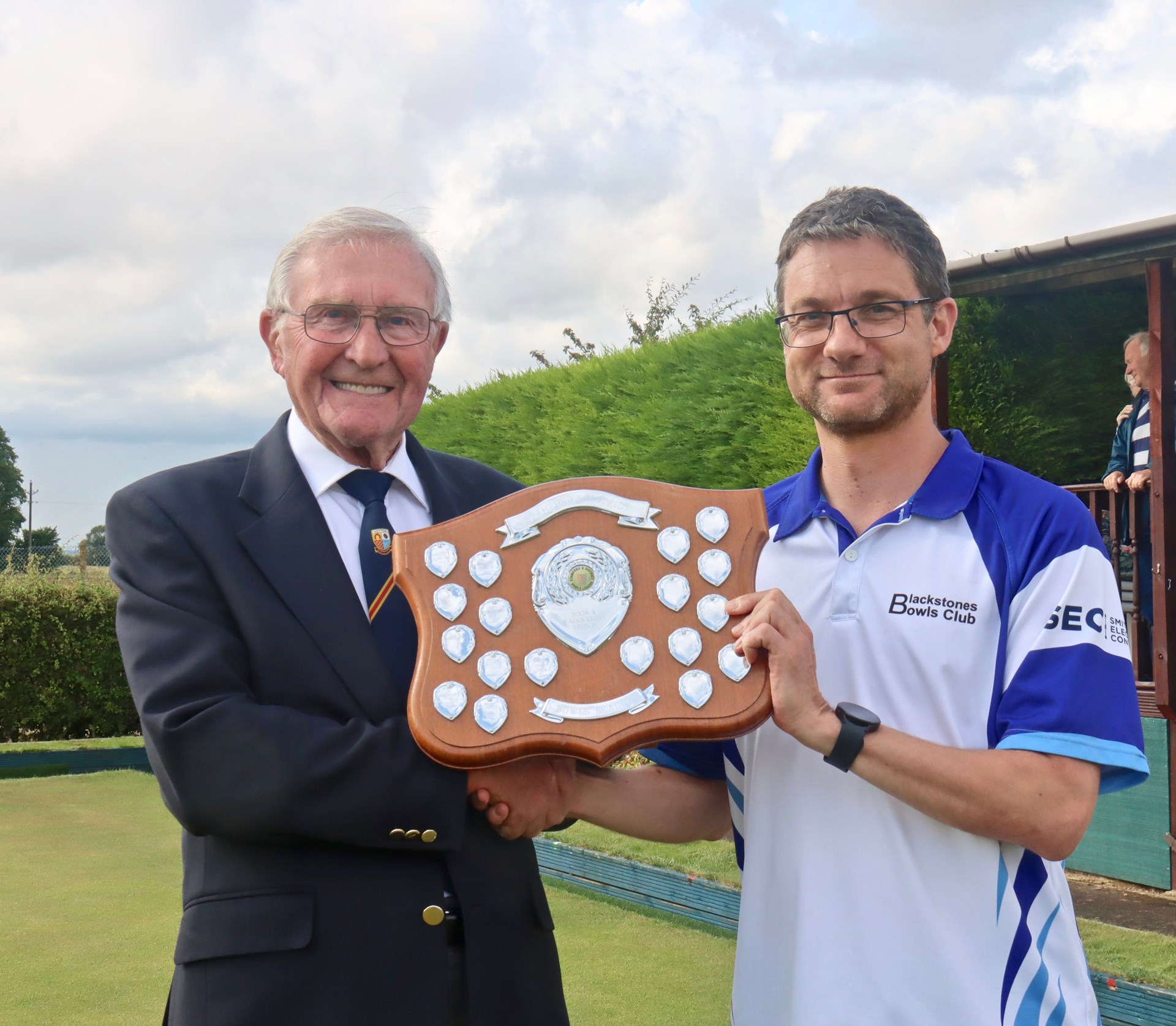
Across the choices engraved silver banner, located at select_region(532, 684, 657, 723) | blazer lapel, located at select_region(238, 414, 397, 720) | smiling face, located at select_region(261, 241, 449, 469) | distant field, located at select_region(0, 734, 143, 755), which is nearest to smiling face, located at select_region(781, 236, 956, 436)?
engraved silver banner, located at select_region(532, 684, 657, 723)

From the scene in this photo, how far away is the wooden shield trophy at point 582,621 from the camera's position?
1.78m

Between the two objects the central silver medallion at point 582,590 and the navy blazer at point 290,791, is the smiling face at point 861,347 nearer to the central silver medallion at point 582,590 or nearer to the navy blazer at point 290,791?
the central silver medallion at point 582,590

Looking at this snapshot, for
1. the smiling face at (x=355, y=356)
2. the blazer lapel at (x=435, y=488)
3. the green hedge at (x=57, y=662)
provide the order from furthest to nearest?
the green hedge at (x=57, y=662) → the blazer lapel at (x=435, y=488) → the smiling face at (x=355, y=356)

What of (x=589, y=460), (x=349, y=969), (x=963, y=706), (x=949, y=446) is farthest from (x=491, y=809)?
(x=589, y=460)

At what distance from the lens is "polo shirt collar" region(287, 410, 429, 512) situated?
2.14 metres

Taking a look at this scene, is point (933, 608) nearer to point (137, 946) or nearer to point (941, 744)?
point (941, 744)

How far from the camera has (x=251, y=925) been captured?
5.98 ft

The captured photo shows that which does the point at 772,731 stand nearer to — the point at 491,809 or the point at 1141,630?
the point at 491,809

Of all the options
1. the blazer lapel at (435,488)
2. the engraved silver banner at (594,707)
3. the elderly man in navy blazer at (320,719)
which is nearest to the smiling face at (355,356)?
the elderly man in navy blazer at (320,719)

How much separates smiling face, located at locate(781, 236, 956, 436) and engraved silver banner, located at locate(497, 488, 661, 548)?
373mm

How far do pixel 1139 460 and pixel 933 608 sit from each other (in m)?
4.79

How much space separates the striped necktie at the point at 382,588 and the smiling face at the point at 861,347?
803 millimetres

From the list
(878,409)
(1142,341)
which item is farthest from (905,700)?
(1142,341)

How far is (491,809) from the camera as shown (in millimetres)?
1908
